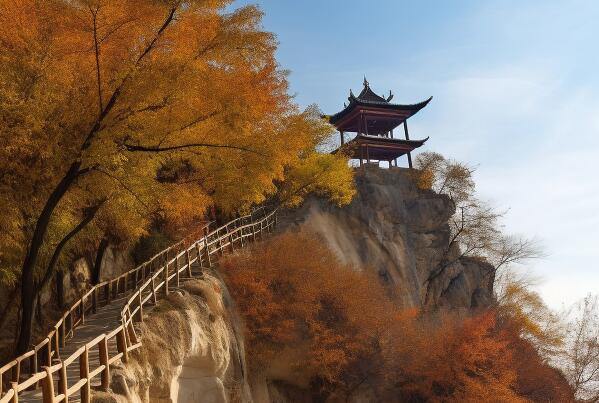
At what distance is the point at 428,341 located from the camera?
23516 millimetres

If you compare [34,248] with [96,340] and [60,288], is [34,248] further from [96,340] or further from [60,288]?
[60,288]

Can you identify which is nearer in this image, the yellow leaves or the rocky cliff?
the rocky cliff

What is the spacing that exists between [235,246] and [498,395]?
1299 cm

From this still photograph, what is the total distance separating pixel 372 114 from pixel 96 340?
35.8 meters

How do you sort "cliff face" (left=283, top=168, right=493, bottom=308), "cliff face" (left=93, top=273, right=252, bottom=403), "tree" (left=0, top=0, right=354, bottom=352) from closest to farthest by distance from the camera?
"tree" (left=0, top=0, right=354, bottom=352) → "cliff face" (left=93, top=273, right=252, bottom=403) → "cliff face" (left=283, top=168, right=493, bottom=308)

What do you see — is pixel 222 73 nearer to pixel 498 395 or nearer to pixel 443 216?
pixel 498 395

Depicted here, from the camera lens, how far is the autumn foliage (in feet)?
63.1

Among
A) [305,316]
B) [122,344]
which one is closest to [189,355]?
[122,344]

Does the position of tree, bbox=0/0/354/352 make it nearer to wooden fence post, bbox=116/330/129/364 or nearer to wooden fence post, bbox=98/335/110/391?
wooden fence post, bbox=116/330/129/364

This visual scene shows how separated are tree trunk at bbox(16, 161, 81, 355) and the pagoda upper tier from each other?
108ft

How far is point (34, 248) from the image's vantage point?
973 centimetres

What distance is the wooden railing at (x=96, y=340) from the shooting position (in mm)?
7784

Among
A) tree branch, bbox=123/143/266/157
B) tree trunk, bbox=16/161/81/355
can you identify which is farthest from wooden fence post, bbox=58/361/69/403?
tree branch, bbox=123/143/266/157

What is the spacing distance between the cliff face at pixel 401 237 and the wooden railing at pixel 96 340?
759 centimetres
